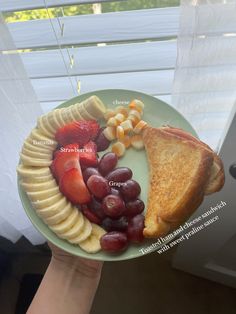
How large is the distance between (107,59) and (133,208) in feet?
1.28

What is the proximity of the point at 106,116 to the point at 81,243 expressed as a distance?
242mm

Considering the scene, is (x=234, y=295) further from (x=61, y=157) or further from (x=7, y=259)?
(x=61, y=157)

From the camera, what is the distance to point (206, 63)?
0.66m

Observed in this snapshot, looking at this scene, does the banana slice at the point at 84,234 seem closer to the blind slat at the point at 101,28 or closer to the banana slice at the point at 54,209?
the banana slice at the point at 54,209

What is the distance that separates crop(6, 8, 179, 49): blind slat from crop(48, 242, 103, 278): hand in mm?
464

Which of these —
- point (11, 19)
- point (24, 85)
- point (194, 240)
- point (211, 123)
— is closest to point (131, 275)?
point (194, 240)

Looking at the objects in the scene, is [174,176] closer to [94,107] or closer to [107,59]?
[94,107]

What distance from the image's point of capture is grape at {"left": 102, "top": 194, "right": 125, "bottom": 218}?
577mm

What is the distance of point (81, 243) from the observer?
23.1 inches

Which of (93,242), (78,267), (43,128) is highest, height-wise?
(43,128)

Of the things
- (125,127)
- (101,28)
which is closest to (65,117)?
(125,127)

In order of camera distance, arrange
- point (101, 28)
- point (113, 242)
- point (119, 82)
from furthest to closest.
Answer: point (119, 82) → point (101, 28) → point (113, 242)

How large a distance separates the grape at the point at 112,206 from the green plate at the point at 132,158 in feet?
0.18

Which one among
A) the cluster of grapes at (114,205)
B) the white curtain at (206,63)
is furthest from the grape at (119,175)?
the white curtain at (206,63)
